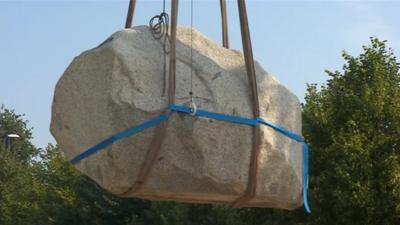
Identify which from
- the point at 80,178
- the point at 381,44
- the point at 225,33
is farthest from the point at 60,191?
the point at 225,33

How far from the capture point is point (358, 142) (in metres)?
19.0

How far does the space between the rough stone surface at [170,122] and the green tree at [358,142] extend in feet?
42.1

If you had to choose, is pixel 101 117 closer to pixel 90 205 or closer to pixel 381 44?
pixel 381 44

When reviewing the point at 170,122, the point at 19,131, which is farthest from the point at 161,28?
the point at 19,131

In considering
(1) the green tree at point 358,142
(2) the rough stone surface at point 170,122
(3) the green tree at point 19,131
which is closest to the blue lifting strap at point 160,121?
(2) the rough stone surface at point 170,122

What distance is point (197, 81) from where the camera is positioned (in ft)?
19.2

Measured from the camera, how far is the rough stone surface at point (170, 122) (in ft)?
18.6

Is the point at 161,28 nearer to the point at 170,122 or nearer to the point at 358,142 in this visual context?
the point at 170,122

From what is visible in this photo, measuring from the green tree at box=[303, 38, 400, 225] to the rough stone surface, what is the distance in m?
12.8

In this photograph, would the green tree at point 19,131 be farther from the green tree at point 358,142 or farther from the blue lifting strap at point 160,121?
the blue lifting strap at point 160,121

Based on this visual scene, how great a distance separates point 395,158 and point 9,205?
76.8 feet

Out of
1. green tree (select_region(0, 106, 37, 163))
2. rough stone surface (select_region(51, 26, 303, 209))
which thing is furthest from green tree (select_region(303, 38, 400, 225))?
green tree (select_region(0, 106, 37, 163))

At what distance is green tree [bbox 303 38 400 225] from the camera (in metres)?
18.7

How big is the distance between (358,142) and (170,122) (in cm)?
1390
